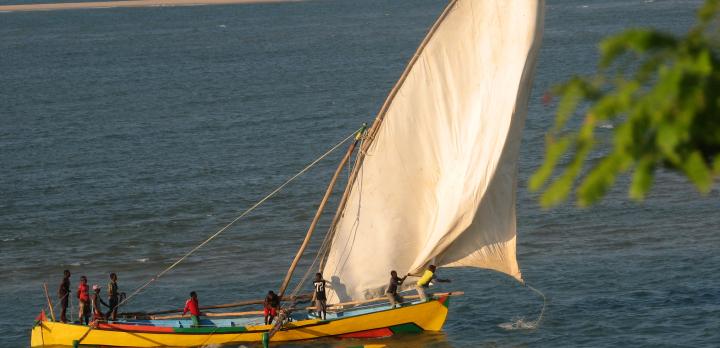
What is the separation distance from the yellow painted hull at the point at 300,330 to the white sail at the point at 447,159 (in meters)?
0.83

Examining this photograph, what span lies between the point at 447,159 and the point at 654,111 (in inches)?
972

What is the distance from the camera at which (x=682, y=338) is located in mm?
34719

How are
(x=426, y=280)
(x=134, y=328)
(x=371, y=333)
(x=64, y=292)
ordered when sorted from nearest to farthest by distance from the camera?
1. (x=426, y=280)
2. (x=134, y=328)
3. (x=371, y=333)
4. (x=64, y=292)

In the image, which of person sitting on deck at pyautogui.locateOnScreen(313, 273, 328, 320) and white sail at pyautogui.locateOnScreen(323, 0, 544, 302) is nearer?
white sail at pyautogui.locateOnScreen(323, 0, 544, 302)

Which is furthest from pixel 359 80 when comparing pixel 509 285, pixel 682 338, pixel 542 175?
pixel 542 175

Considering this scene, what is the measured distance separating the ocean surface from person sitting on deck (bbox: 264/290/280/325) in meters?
3.48

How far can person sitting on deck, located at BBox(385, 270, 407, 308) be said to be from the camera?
109 feet

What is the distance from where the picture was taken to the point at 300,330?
3462 cm

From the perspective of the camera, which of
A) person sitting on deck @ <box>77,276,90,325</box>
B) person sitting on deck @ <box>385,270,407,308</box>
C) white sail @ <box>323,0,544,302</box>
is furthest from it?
person sitting on deck @ <box>77,276,90,325</box>

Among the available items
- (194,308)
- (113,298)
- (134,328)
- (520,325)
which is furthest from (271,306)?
(520,325)

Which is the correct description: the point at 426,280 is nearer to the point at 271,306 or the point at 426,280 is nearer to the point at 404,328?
the point at 404,328

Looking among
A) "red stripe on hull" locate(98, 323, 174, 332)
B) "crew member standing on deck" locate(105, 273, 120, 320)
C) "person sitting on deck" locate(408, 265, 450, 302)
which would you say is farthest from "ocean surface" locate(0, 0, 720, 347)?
"red stripe on hull" locate(98, 323, 174, 332)

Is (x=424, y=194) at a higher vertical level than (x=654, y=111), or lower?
higher

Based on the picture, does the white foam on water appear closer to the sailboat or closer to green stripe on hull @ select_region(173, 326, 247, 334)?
the sailboat
